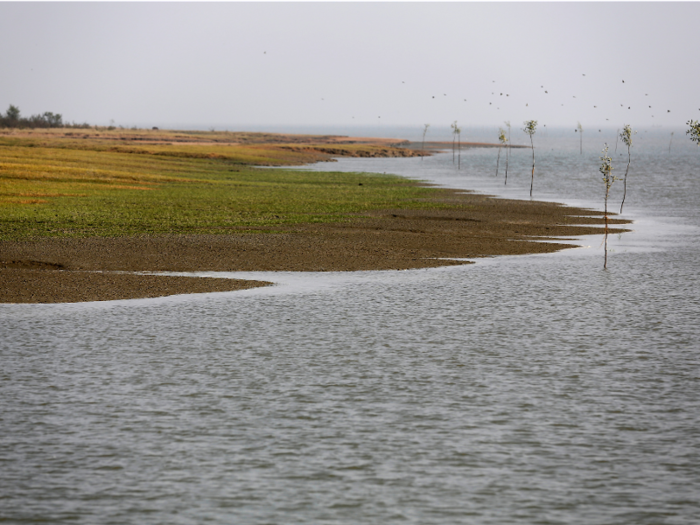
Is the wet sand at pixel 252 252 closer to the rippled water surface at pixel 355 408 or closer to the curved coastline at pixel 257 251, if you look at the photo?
the curved coastline at pixel 257 251

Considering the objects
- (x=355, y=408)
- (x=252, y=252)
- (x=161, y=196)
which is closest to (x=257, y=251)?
(x=252, y=252)

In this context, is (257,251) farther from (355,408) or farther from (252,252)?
(355,408)

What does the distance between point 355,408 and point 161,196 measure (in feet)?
164

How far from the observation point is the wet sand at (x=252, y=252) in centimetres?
3008

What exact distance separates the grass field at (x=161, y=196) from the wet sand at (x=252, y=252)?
3.50 meters

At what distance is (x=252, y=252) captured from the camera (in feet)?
127

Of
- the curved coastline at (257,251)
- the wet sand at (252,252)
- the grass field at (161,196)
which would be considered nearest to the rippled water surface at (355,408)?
the wet sand at (252,252)

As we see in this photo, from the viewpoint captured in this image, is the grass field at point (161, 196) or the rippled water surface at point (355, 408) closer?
the rippled water surface at point (355, 408)

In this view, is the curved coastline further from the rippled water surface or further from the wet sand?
the rippled water surface

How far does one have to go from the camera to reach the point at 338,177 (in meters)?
97.9

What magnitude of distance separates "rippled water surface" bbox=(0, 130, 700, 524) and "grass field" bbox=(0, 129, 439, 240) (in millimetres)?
19846

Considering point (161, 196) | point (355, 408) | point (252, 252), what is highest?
point (161, 196)

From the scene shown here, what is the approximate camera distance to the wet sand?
1184 inches

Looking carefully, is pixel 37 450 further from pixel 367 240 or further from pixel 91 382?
pixel 367 240
